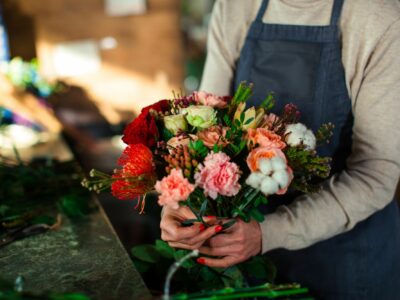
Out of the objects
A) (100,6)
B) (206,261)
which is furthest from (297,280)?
(100,6)

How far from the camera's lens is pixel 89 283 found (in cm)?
112

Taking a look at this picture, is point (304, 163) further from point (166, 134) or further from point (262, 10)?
point (262, 10)

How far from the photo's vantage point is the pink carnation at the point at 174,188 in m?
0.95

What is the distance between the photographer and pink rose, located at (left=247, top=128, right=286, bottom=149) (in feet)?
3.31

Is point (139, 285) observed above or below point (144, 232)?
above

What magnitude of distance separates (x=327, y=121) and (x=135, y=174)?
649mm

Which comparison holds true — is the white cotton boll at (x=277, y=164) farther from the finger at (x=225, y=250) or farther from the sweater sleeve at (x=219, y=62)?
the sweater sleeve at (x=219, y=62)

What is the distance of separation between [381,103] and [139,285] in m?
0.77

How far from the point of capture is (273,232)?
4.13ft

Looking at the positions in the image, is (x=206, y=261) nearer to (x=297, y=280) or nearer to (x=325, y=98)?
(x=297, y=280)

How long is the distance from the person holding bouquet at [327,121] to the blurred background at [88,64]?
77.7 inches

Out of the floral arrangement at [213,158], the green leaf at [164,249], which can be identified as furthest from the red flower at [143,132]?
the green leaf at [164,249]

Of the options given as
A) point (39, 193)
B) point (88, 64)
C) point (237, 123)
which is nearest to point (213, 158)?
point (237, 123)

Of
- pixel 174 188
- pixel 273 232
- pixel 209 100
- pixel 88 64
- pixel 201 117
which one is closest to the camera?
pixel 174 188
